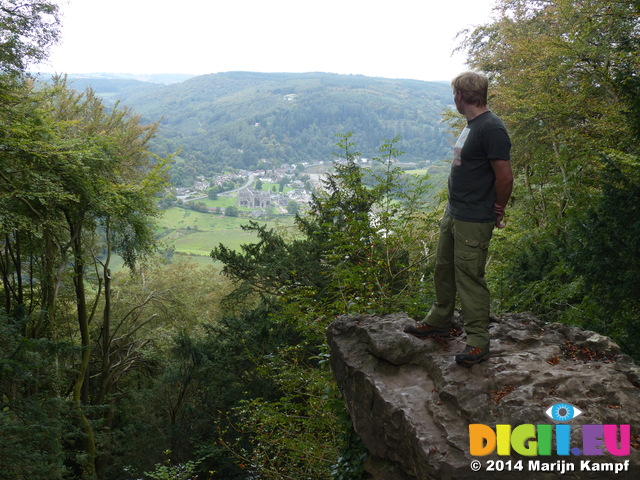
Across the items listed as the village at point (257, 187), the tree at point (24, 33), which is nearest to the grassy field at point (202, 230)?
the village at point (257, 187)

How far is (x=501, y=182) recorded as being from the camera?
3277 mm

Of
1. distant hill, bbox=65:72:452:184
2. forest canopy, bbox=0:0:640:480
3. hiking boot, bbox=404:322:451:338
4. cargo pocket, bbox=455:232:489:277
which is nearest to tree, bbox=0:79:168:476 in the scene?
forest canopy, bbox=0:0:640:480

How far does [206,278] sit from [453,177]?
24.5m

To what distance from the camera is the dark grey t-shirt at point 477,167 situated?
3.18m

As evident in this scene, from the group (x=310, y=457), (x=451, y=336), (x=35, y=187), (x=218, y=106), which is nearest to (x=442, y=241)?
(x=451, y=336)

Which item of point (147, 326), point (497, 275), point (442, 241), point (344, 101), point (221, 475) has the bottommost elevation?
point (221, 475)

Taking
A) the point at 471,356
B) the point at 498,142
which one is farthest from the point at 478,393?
the point at 498,142

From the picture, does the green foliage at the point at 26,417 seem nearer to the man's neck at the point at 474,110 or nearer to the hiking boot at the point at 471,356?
the hiking boot at the point at 471,356

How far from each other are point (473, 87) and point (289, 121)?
3723 inches

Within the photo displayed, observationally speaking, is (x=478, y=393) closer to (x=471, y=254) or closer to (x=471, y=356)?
(x=471, y=356)

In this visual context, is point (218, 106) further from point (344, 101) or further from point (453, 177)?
point (453, 177)

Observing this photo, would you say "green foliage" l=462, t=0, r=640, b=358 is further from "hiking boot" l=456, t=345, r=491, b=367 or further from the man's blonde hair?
the man's blonde hair

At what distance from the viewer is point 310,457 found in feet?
19.9

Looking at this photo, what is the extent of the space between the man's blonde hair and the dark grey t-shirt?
114mm
